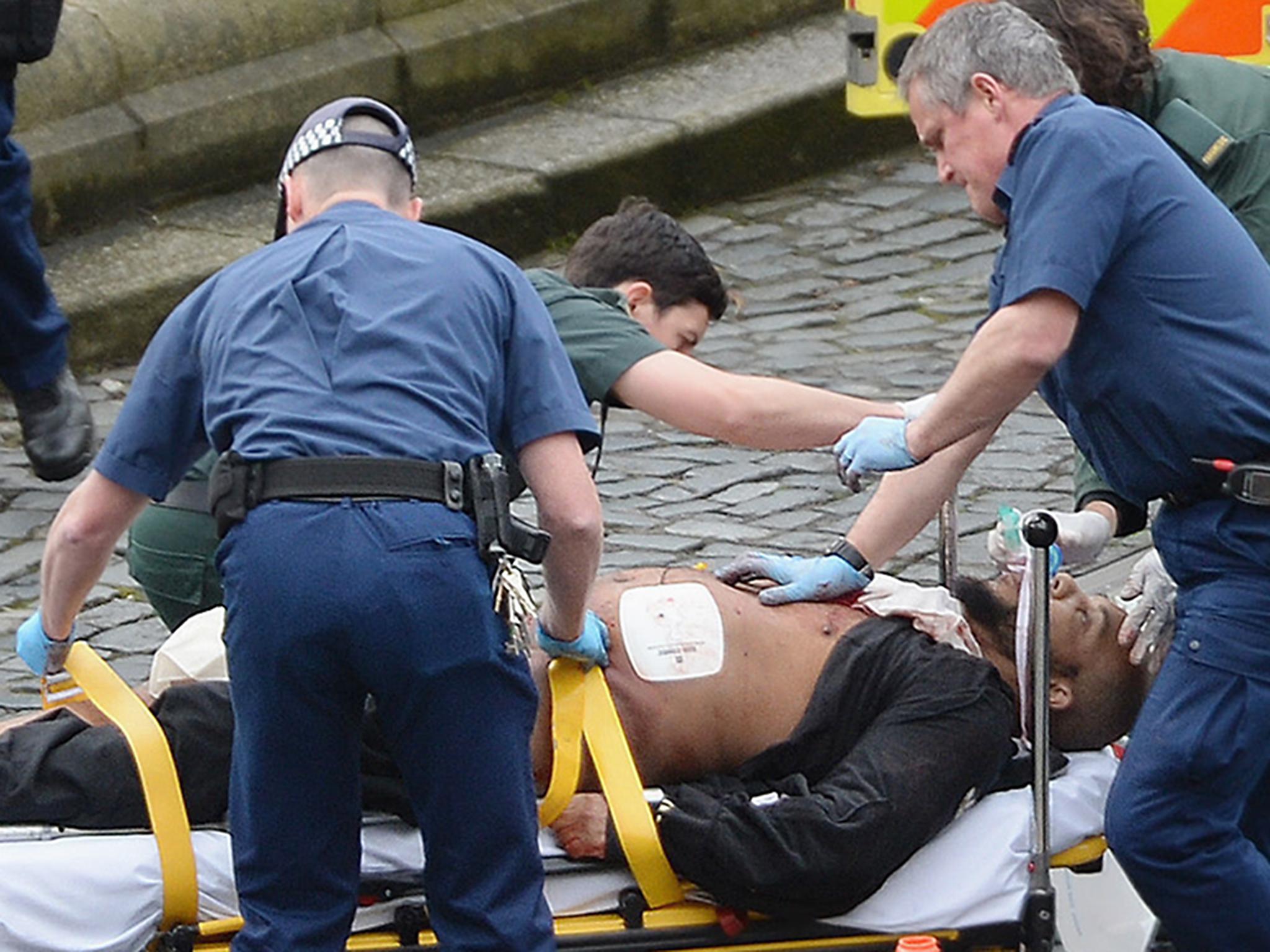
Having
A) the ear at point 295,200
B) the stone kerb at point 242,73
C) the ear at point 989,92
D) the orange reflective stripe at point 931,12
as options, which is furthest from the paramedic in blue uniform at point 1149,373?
the stone kerb at point 242,73

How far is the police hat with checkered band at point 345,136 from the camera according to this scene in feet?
12.4

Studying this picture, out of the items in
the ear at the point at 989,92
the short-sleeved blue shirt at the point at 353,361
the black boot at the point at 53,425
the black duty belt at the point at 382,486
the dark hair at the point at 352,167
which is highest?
the ear at the point at 989,92

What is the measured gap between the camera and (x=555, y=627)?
159 inches

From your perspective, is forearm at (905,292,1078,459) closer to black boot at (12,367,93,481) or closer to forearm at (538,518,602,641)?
forearm at (538,518,602,641)

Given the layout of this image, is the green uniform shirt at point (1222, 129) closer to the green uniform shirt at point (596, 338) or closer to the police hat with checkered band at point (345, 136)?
the green uniform shirt at point (596, 338)

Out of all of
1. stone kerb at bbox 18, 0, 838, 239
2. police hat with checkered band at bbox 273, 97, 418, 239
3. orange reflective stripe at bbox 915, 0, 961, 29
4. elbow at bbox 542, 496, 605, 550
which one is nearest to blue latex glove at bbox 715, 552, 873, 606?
elbow at bbox 542, 496, 605, 550

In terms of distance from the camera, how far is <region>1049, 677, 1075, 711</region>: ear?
4.55m

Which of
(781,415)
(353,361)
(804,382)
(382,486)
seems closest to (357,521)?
(382,486)

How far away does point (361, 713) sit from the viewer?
11.9 ft

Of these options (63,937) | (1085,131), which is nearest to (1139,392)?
(1085,131)

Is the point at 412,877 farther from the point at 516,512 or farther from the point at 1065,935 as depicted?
the point at 516,512

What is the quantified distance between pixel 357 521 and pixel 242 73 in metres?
5.86

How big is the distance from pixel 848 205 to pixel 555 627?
588 centimetres

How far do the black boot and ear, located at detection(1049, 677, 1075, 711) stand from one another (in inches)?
90.6
